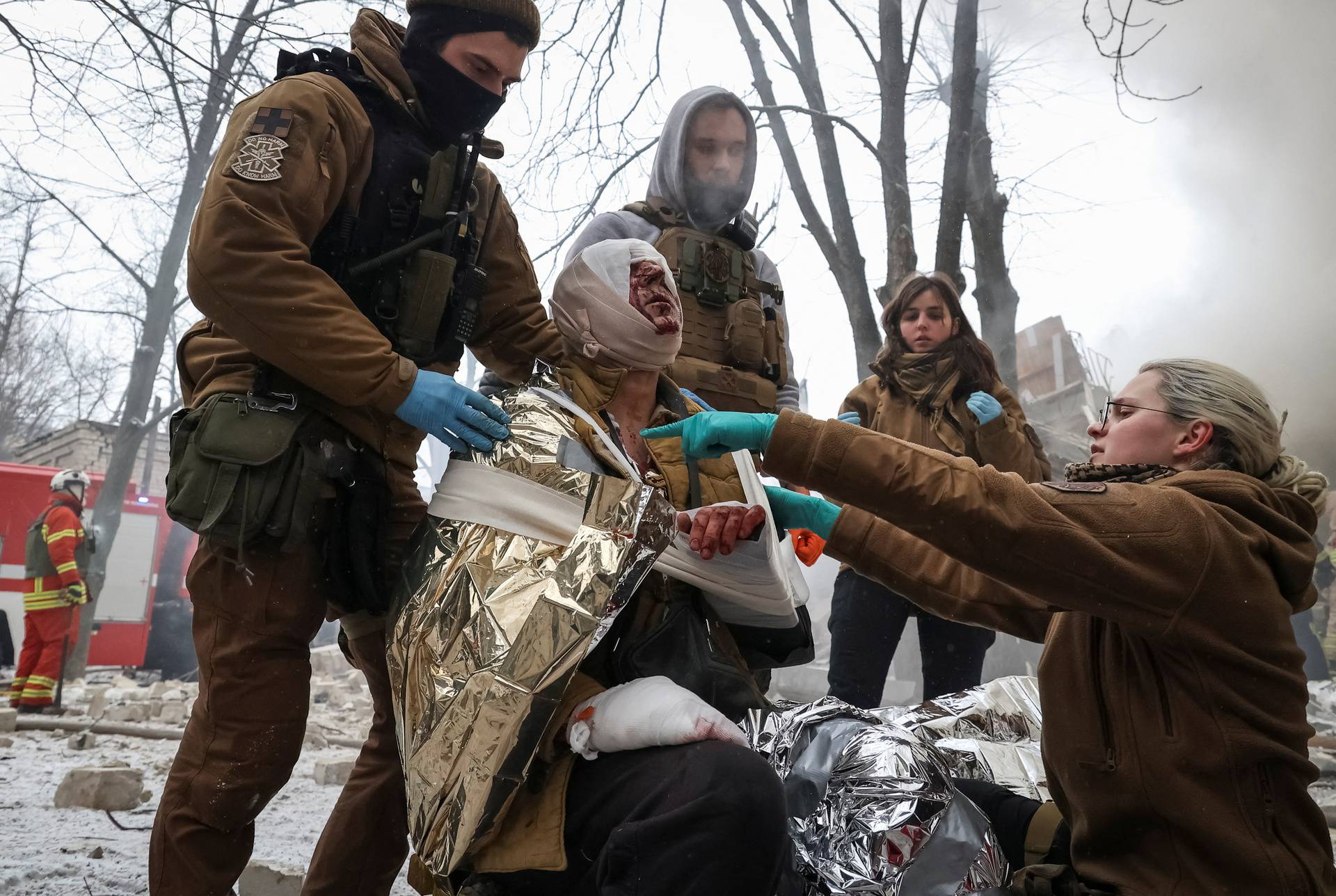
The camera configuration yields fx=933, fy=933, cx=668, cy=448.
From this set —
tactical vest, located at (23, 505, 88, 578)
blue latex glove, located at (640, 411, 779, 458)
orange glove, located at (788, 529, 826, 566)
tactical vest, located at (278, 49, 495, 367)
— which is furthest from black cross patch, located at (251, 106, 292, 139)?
tactical vest, located at (23, 505, 88, 578)

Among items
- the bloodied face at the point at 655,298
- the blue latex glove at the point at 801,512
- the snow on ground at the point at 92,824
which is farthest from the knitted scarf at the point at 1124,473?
the snow on ground at the point at 92,824

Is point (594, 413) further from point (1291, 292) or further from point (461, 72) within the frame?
point (1291, 292)

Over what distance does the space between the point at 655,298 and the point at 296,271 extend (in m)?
0.85

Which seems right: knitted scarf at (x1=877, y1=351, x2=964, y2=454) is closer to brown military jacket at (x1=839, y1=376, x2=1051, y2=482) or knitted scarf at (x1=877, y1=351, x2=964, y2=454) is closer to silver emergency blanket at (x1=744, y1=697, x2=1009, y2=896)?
brown military jacket at (x1=839, y1=376, x2=1051, y2=482)

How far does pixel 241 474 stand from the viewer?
1987 mm

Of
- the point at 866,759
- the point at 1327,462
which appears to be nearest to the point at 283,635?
the point at 866,759

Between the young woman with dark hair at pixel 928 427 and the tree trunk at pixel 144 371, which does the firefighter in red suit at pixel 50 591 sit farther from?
the young woman with dark hair at pixel 928 427

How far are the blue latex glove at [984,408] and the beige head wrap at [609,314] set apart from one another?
1592mm

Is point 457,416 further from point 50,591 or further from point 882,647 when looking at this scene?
point 50,591

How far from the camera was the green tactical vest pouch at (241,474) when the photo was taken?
1.97m

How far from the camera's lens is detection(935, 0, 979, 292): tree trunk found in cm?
649

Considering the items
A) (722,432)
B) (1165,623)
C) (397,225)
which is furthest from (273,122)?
(1165,623)

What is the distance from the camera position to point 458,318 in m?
2.42

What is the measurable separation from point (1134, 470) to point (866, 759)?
822mm
